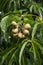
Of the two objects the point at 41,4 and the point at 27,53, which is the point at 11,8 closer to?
the point at 41,4

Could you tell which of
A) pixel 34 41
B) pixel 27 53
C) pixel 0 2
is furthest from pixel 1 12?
pixel 34 41

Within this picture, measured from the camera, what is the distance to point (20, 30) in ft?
3.87

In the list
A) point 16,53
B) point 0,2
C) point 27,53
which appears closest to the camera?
point 16,53

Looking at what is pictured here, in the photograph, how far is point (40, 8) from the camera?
1817 millimetres

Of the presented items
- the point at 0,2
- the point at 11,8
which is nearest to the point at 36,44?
the point at 0,2

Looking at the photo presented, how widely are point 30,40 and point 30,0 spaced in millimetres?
761

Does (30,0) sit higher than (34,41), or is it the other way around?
→ (30,0)

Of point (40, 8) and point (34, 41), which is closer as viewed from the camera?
point (34, 41)

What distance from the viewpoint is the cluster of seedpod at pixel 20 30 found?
3.79 ft

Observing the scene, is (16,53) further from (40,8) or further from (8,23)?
(40,8)

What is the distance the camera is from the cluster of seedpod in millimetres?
1155

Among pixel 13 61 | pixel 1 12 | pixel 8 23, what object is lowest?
pixel 13 61

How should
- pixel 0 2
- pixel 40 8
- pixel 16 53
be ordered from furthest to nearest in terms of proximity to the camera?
pixel 40 8 < pixel 0 2 < pixel 16 53

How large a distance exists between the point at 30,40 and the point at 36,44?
3cm
